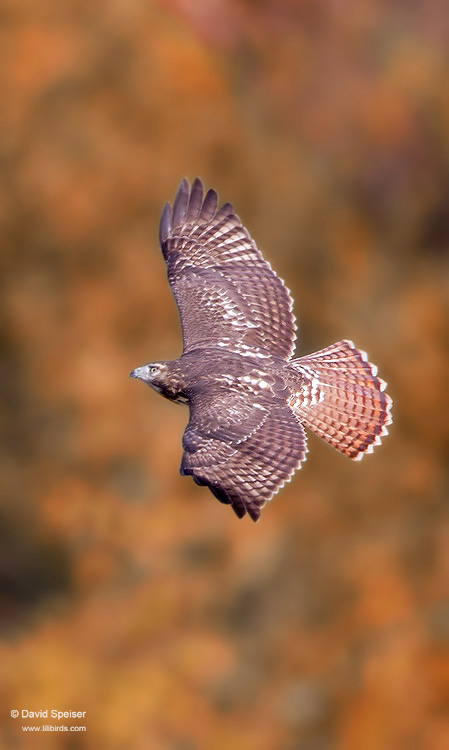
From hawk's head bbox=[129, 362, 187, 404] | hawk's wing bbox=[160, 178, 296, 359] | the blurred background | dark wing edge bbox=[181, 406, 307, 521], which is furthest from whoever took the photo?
the blurred background

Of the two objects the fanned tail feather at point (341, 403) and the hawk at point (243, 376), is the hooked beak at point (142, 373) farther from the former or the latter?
the fanned tail feather at point (341, 403)

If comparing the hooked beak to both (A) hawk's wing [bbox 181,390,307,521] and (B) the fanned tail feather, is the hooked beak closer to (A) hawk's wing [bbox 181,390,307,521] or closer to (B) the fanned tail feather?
(A) hawk's wing [bbox 181,390,307,521]

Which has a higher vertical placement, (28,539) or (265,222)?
(265,222)

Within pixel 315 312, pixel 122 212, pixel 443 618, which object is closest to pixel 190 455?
pixel 443 618

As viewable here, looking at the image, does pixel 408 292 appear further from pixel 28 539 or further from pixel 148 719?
pixel 148 719

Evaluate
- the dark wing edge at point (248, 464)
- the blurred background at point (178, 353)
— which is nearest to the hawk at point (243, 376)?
the dark wing edge at point (248, 464)

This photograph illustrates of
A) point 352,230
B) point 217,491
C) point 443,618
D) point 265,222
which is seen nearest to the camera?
point 217,491

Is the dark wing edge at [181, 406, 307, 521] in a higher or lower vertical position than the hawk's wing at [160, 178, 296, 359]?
lower

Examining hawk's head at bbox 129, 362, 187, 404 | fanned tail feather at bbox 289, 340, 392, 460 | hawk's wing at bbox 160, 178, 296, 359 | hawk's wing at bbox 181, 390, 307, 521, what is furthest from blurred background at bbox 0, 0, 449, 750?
hawk's wing at bbox 181, 390, 307, 521
